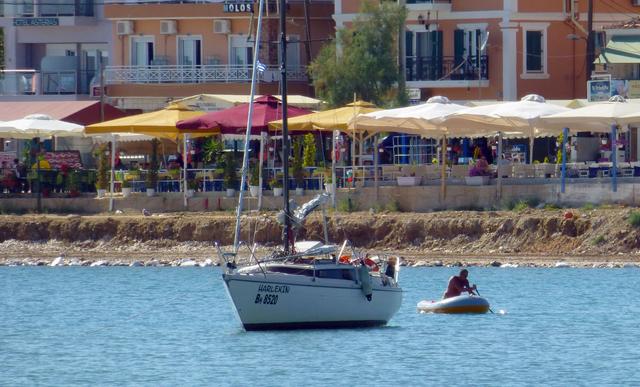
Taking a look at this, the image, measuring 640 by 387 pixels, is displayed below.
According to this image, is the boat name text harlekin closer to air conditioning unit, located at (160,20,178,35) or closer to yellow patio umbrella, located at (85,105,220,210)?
yellow patio umbrella, located at (85,105,220,210)

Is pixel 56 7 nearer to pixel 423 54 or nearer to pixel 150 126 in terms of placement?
pixel 423 54

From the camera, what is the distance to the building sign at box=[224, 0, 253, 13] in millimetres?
71688

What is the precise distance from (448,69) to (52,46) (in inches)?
749

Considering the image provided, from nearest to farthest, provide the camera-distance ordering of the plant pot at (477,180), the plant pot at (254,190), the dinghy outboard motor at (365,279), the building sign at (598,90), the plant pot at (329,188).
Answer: the dinghy outboard motor at (365,279) < the plant pot at (477,180) < the plant pot at (329,188) < the plant pot at (254,190) < the building sign at (598,90)

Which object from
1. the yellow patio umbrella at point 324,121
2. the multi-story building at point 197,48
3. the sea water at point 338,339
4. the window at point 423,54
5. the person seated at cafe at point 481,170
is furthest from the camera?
the multi-story building at point 197,48

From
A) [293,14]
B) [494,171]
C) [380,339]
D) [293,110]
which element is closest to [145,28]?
[293,14]

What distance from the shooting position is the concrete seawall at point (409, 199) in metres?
54.2

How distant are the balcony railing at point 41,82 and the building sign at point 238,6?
23.6ft

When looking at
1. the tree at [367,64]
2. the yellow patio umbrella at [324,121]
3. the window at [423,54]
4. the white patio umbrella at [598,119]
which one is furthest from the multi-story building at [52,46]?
the white patio umbrella at [598,119]

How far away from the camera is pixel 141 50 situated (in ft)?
246

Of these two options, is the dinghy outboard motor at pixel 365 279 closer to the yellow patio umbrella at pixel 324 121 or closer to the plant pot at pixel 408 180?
the plant pot at pixel 408 180

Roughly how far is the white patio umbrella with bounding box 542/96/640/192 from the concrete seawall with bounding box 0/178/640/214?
38 centimetres

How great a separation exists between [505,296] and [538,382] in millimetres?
12548

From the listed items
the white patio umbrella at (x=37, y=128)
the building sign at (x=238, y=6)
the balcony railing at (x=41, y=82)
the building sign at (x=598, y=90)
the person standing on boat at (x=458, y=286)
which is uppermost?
the building sign at (x=238, y=6)
